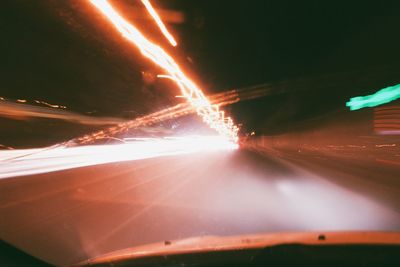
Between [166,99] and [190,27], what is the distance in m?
26.5

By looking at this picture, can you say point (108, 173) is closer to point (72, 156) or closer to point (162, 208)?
point (72, 156)

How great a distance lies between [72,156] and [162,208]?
21.4 feet

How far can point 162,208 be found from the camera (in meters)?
11.3

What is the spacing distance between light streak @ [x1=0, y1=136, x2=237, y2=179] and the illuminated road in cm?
28

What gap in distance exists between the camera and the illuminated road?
825cm

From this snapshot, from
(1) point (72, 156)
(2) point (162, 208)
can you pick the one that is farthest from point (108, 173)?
(2) point (162, 208)

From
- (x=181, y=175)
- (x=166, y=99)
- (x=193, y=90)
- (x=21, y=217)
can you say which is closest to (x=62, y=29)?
(x=181, y=175)

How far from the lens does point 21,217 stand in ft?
33.3

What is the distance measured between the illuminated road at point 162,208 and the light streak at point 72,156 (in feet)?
0.91

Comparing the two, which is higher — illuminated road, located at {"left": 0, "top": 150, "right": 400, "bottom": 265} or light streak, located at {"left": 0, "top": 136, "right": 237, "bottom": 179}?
light streak, located at {"left": 0, "top": 136, "right": 237, "bottom": 179}

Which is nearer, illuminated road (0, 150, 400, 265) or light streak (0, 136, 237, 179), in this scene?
illuminated road (0, 150, 400, 265)

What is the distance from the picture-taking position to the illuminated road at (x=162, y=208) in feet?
27.1

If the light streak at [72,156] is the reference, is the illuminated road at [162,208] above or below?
below

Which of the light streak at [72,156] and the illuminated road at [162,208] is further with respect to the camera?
the light streak at [72,156]
